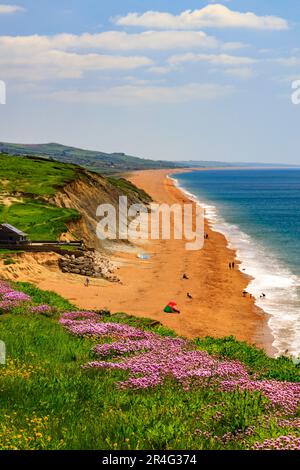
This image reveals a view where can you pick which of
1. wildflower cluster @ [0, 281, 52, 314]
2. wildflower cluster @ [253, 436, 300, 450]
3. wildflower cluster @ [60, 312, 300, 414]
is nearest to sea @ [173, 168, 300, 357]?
wildflower cluster @ [0, 281, 52, 314]

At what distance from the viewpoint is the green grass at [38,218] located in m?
51.4

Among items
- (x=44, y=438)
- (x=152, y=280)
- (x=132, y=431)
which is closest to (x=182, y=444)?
→ (x=132, y=431)

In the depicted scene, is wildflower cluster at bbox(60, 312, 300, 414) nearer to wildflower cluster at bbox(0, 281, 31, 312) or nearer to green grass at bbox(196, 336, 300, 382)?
green grass at bbox(196, 336, 300, 382)

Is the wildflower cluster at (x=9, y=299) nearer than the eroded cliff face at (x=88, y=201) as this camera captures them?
Yes

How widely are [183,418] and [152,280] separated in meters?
39.2

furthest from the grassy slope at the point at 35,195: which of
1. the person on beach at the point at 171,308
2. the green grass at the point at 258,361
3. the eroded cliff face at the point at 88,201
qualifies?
the green grass at the point at 258,361

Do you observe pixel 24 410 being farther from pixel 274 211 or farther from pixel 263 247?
pixel 274 211

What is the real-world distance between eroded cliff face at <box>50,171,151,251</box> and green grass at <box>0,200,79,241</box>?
139 centimetres

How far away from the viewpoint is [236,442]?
27.6ft

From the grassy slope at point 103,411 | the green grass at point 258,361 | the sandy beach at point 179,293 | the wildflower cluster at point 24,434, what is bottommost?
the sandy beach at point 179,293

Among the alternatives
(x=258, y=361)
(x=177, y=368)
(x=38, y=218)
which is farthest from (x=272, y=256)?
(x=177, y=368)

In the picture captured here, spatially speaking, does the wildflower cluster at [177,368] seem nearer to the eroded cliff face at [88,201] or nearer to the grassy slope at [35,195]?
the grassy slope at [35,195]

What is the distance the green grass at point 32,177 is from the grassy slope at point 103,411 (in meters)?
58.0

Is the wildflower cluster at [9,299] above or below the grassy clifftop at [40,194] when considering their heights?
below
